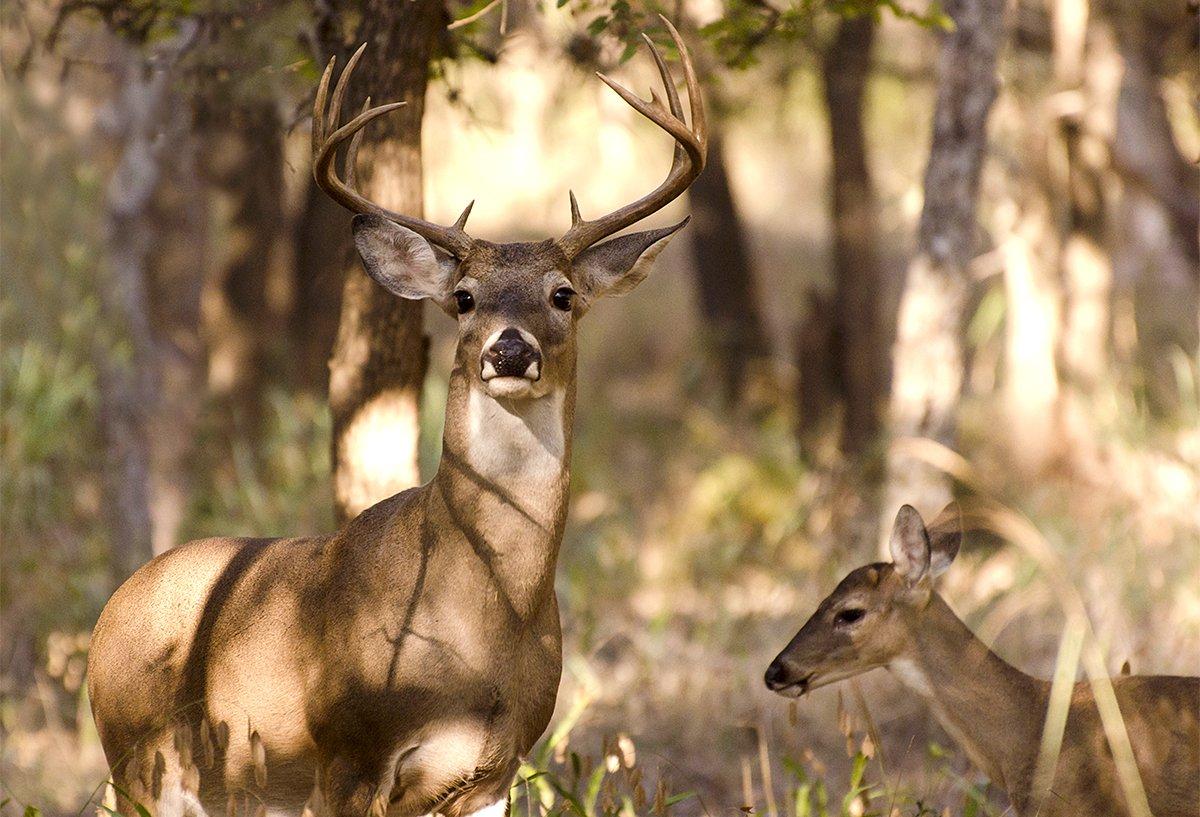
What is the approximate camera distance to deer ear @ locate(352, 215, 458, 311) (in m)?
5.04

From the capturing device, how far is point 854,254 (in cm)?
1262

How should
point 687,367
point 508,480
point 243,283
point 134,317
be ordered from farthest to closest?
1. point 687,367
2. point 243,283
3. point 134,317
4. point 508,480

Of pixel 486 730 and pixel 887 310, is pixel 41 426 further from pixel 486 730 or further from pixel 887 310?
pixel 887 310

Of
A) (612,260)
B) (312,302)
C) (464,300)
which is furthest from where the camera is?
(312,302)

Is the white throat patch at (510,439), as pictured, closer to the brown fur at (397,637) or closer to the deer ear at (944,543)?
the brown fur at (397,637)

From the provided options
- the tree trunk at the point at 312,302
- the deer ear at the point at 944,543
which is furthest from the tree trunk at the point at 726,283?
the deer ear at the point at 944,543

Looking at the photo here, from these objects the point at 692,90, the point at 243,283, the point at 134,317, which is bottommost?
the point at 243,283

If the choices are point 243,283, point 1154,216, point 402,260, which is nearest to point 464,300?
point 402,260

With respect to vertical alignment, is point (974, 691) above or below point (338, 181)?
below

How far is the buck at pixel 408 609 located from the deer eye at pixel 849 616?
1.16 meters

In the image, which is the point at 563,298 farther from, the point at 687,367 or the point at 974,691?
the point at 687,367

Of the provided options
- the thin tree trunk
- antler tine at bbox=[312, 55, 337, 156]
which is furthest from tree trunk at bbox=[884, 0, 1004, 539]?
the thin tree trunk

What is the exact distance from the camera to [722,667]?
334 inches

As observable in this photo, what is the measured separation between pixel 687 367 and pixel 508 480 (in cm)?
871
